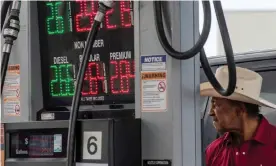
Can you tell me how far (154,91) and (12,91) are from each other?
2.31 ft

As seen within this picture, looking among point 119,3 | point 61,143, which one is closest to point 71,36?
point 119,3

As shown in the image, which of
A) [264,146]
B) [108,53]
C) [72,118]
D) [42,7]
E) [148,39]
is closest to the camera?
[72,118]

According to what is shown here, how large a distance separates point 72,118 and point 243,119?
2.40m

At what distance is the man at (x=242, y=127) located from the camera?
381 centimetres

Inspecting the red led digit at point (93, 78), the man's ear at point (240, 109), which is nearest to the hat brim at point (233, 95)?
the man's ear at point (240, 109)

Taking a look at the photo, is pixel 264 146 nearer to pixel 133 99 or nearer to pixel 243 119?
pixel 243 119

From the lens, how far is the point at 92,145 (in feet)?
6.55

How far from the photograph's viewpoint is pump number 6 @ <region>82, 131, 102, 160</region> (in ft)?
6.46

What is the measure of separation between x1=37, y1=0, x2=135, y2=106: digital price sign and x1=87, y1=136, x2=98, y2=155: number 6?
278 millimetres

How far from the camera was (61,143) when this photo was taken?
2.13 meters

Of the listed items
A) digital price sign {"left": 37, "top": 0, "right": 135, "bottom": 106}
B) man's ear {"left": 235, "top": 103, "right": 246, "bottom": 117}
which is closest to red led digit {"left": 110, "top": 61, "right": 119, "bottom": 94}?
digital price sign {"left": 37, "top": 0, "right": 135, "bottom": 106}

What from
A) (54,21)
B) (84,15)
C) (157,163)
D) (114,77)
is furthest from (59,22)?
(157,163)

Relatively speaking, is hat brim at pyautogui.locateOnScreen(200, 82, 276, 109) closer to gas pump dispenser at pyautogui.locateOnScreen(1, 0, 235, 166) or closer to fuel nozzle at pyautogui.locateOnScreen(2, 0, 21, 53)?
gas pump dispenser at pyautogui.locateOnScreen(1, 0, 235, 166)

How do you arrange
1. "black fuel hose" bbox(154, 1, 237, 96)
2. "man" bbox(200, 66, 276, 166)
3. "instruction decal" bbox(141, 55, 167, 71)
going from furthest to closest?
"man" bbox(200, 66, 276, 166) < "instruction decal" bbox(141, 55, 167, 71) < "black fuel hose" bbox(154, 1, 237, 96)
